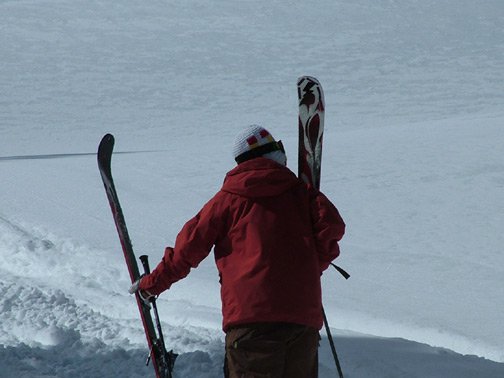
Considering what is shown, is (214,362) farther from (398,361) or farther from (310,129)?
(310,129)

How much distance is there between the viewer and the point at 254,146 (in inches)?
118

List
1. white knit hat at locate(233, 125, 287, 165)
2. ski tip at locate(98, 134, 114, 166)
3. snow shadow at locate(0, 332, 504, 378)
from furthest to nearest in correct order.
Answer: snow shadow at locate(0, 332, 504, 378)
ski tip at locate(98, 134, 114, 166)
white knit hat at locate(233, 125, 287, 165)

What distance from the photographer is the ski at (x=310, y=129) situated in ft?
13.6

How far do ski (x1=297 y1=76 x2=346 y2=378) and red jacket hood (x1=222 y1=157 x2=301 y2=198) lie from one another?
45.5 inches

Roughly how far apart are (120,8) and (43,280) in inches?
852

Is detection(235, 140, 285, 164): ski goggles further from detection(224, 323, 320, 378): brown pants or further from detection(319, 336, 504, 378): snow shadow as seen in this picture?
detection(319, 336, 504, 378): snow shadow

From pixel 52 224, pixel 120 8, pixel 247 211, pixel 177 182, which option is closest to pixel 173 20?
pixel 120 8

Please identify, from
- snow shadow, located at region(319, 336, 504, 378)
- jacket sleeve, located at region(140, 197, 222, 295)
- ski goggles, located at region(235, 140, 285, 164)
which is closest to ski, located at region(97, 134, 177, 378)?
jacket sleeve, located at region(140, 197, 222, 295)

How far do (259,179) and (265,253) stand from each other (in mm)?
245

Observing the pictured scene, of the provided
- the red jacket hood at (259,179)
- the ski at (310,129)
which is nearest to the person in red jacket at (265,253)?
the red jacket hood at (259,179)

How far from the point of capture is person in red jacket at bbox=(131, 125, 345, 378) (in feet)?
9.43

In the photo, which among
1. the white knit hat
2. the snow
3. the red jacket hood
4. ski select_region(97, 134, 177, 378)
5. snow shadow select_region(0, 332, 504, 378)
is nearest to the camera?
the red jacket hood

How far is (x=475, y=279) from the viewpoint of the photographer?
6.70 metres

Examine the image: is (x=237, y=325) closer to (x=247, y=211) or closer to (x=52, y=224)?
(x=247, y=211)
